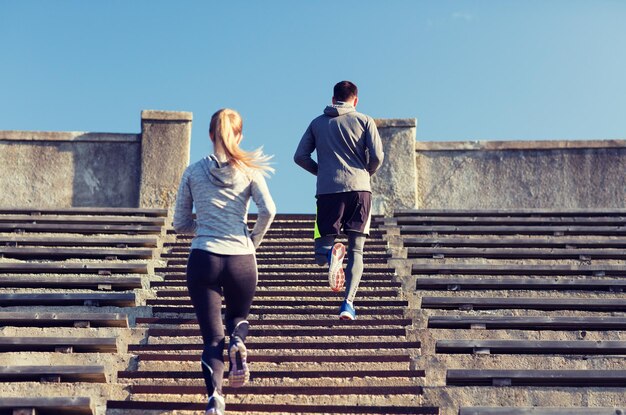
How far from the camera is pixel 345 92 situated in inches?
303

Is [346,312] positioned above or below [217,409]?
above

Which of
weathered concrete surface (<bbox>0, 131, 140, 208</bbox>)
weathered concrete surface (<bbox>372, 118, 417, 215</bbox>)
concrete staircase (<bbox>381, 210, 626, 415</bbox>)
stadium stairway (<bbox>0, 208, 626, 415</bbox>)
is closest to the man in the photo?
stadium stairway (<bbox>0, 208, 626, 415</bbox>)

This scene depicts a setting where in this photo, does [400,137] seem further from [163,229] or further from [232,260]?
[232,260]

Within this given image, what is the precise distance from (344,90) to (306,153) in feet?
1.79

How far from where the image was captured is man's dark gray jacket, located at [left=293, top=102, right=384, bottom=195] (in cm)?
735

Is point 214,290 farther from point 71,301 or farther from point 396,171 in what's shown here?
point 396,171

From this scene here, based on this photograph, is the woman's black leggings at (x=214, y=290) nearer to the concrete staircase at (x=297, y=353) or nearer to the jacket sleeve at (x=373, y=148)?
the concrete staircase at (x=297, y=353)

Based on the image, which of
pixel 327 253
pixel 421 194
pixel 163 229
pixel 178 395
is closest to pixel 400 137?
pixel 421 194

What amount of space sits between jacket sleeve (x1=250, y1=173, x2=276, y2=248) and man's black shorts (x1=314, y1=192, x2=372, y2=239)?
1407 millimetres

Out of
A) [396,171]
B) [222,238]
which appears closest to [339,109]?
[222,238]

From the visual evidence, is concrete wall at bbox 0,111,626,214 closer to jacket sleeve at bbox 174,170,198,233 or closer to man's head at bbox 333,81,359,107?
man's head at bbox 333,81,359,107

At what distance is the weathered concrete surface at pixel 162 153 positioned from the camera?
12.1m

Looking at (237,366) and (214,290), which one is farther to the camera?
(214,290)

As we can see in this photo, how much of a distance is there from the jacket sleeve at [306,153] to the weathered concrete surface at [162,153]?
457 cm
